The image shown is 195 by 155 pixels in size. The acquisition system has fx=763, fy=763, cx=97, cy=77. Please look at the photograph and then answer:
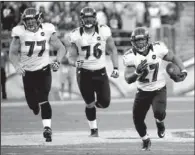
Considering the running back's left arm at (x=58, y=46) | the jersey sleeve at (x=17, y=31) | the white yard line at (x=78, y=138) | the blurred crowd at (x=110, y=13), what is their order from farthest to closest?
the blurred crowd at (x=110, y=13)
the white yard line at (x=78, y=138)
the jersey sleeve at (x=17, y=31)
the running back's left arm at (x=58, y=46)

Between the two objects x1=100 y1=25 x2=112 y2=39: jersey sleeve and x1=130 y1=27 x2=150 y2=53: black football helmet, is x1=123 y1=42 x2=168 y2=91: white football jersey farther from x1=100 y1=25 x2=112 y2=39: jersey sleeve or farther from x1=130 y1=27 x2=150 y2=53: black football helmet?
x1=100 y1=25 x2=112 y2=39: jersey sleeve

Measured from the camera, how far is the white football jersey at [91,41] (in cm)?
888

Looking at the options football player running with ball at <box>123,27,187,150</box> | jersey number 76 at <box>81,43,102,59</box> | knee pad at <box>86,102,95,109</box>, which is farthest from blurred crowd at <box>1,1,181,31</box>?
football player running with ball at <box>123,27,187,150</box>

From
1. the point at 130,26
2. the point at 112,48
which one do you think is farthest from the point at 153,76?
the point at 130,26

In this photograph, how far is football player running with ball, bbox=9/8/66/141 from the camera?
26.4 feet

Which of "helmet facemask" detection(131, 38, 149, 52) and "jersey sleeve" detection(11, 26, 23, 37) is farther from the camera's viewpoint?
"jersey sleeve" detection(11, 26, 23, 37)

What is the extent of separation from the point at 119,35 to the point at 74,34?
23.5ft

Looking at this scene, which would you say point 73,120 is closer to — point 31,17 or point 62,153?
point 62,153

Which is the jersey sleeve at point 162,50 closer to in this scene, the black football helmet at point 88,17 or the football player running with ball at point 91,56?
the football player running with ball at point 91,56

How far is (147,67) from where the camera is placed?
8383 mm

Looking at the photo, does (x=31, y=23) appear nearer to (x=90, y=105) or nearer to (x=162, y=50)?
(x=162, y=50)

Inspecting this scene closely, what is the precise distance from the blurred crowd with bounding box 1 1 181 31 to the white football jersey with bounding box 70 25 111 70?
81 centimetres

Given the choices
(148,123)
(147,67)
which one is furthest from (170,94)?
(147,67)

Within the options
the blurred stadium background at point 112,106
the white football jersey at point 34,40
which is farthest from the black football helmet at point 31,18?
the blurred stadium background at point 112,106
